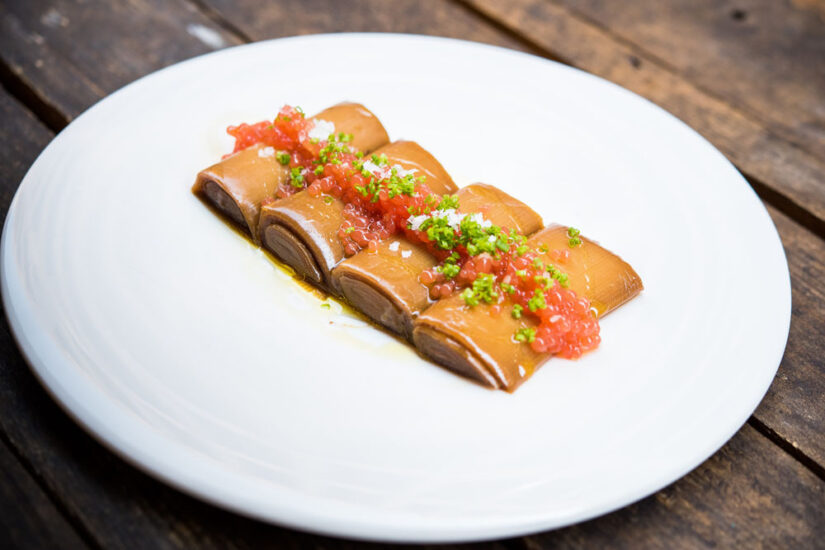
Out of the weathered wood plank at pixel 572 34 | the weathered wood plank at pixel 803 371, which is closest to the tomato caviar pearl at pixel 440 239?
the weathered wood plank at pixel 803 371

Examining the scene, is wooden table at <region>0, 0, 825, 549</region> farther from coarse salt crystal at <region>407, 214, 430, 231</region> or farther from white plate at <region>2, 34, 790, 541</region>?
coarse salt crystal at <region>407, 214, 430, 231</region>

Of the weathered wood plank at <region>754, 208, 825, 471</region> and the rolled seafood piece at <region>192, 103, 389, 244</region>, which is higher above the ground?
the rolled seafood piece at <region>192, 103, 389, 244</region>

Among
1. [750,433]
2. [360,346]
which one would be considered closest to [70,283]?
[360,346]

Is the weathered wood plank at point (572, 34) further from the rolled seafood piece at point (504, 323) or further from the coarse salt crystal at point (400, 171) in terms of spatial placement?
the coarse salt crystal at point (400, 171)

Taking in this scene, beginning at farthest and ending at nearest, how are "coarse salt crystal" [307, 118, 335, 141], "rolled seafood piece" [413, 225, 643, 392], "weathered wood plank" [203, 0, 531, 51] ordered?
"weathered wood plank" [203, 0, 531, 51]
"coarse salt crystal" [307, 118, 335, 141]
"rolled seafood piece" [413, 225, 643, 392]

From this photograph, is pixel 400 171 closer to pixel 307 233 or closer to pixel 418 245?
pixel 418 245

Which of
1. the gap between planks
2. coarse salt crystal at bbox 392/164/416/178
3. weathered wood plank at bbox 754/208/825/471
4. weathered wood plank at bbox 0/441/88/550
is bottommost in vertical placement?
the gap between planks

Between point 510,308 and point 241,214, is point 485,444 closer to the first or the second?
point 510,308

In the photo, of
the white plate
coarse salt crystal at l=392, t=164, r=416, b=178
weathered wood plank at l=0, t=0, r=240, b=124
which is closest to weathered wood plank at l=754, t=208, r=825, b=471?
the white plate
